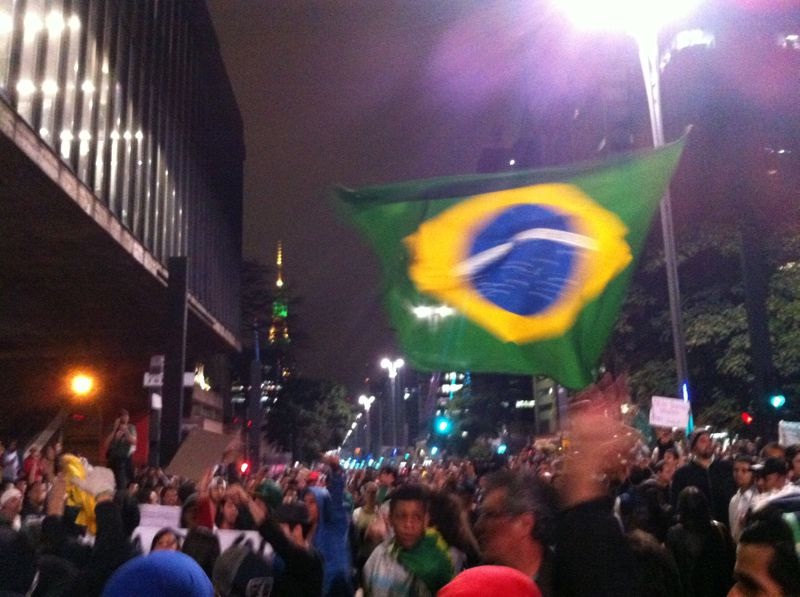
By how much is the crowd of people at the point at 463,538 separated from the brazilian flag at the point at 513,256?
2.27ft

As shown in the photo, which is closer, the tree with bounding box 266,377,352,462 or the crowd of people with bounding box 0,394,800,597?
the crowd of people with bounding box 0,394,800,597

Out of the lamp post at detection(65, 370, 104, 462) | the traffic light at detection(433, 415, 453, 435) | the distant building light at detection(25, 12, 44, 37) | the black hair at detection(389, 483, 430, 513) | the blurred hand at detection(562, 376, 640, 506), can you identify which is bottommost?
the black hair at detection(389, 483, 430, 513)

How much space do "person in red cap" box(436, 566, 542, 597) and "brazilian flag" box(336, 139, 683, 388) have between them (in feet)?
9.41

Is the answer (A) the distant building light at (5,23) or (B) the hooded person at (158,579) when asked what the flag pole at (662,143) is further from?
(B) the hooded person at (158,579)

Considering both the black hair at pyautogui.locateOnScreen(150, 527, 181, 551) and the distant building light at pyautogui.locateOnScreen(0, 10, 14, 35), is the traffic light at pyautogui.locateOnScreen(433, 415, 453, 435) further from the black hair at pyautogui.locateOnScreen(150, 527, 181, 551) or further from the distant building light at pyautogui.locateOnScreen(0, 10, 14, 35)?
the black hair at pyautogui.locateOnScreen(150, 527, 181, 551)

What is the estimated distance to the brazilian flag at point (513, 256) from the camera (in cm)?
504

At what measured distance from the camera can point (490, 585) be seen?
2.12 m

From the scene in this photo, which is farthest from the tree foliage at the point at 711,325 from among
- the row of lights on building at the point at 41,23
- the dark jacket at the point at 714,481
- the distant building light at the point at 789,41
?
the distant building light at the point at 789,41

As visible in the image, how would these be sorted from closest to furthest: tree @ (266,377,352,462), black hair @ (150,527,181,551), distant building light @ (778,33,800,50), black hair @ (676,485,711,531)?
1. black hair @ (150,527,181,551)
2. black hair @ (676,485,711,531)
3. distant building light @ (778,33,800,50)
4. tree @ (266,377,352,462)

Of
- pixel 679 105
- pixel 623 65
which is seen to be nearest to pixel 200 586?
pixel 679 105

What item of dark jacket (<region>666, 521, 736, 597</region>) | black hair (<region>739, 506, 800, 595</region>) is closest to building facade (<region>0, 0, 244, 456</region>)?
dark jacket (<region>666, 521, 736, 597</region>)

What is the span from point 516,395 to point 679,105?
26.3 metres

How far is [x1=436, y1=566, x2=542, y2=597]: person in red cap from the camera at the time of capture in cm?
211

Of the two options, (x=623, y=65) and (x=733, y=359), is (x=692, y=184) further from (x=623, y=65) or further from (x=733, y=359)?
(x=623, y=65)
